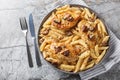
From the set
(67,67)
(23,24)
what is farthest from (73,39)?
(23,24)

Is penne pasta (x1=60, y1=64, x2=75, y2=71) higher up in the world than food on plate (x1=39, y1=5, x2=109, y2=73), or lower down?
lower down

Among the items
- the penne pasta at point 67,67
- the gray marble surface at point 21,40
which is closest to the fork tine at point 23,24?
the gray marble surface at point 21,40

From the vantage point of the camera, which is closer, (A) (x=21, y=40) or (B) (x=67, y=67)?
(B) (x=67, y=67)

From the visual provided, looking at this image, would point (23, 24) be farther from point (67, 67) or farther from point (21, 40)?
point (67, 67)

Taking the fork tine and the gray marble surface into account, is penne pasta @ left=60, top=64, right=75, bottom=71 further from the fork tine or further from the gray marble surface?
the fork tine

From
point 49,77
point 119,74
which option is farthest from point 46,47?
point 119,74

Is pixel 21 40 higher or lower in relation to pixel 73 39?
lower

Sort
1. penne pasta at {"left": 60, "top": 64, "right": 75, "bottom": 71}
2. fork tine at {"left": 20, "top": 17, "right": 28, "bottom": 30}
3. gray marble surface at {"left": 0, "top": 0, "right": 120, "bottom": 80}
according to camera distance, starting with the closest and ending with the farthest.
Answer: penne pasta at {"left": 60, "top": 64, "right": 75, "bottom": 71} → gray marble surface at {"left": 0, "top": 0, "right": 120, "bottom": 80} → fork tine at {"left": 20, "top": 17, "right": 28, "bottom": 30}

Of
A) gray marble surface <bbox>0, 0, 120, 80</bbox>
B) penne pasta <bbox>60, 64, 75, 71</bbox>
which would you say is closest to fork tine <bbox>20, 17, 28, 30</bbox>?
gray marble surface <bbox>0, 0, 120, 80</bbox>

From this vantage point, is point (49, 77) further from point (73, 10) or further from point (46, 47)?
point (73, 10)
